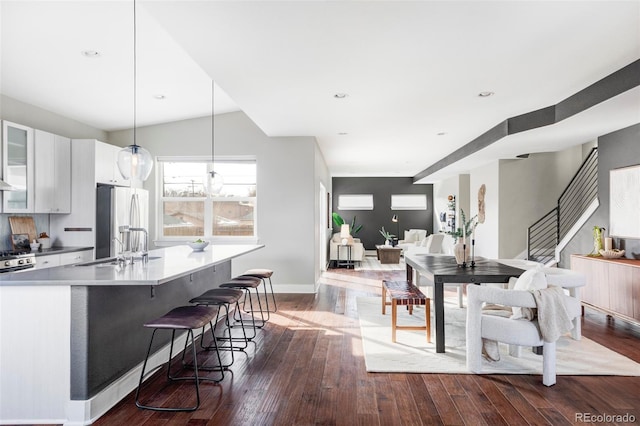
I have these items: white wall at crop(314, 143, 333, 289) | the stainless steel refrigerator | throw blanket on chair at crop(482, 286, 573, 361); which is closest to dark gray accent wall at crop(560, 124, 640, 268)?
throw blanket on chair at crop(482, 286, 573, 361)

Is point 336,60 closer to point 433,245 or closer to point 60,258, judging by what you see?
point 60,258

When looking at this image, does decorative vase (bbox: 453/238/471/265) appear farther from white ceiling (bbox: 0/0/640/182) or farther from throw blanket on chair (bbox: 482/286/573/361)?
white ceiling (bbox: 0/0/640/182)

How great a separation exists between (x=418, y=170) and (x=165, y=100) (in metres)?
7.70

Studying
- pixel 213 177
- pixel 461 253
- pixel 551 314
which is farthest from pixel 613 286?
pixel 213 177

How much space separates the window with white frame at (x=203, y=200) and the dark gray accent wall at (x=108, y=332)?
334 cm

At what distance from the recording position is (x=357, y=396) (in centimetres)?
277

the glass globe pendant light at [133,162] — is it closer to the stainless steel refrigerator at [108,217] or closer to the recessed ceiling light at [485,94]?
the stainless steel refrigerator at [108,217]

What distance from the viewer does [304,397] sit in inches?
109

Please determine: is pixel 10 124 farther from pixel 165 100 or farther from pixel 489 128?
pixel 489 128

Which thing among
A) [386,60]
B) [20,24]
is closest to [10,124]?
[20,24]

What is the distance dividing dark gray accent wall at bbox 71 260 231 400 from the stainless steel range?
183cm

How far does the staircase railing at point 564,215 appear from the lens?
7.32m

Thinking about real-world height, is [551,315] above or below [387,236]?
below

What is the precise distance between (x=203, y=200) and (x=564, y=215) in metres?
6.73
